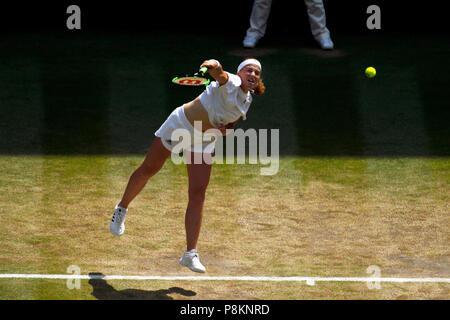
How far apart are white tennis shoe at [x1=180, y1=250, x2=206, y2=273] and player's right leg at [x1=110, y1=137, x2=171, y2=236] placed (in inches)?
34.1

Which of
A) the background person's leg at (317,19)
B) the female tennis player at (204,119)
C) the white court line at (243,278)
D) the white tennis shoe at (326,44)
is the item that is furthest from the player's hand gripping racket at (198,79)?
the white tennis shoe at (326,44)

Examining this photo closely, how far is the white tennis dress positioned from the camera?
324 inches

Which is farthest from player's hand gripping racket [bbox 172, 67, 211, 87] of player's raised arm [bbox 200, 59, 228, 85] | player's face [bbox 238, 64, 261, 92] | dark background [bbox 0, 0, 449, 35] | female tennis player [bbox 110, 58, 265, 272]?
dark background [bbox 0, 0, 449, 35]

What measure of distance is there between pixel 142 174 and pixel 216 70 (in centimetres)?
136

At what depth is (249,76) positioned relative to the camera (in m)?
8.35

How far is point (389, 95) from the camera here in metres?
13.6

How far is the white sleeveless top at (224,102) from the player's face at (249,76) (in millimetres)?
68

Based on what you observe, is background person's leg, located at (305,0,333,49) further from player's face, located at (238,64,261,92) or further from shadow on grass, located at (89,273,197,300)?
shadow on grass, located at (89,273,197,300)

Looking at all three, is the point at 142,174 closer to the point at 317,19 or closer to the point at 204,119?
the point at 204,119

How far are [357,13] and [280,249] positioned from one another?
27.3 ft

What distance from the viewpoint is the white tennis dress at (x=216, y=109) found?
8227 mm

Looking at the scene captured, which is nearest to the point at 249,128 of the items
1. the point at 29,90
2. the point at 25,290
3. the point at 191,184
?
the point at 29,90

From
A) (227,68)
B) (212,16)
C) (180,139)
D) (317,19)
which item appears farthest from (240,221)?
(212,16)

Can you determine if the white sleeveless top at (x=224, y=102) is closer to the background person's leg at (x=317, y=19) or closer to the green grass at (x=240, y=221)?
the green grass at (x=240, y=221)
